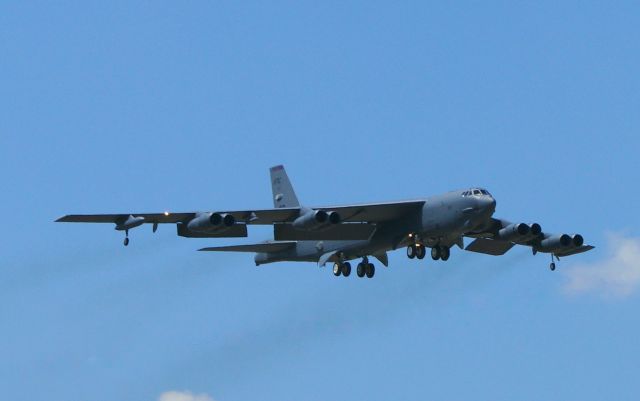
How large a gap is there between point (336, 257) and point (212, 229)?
7500 millimetres

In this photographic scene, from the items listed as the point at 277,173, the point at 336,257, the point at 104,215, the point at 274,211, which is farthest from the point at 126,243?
the point at 277,173

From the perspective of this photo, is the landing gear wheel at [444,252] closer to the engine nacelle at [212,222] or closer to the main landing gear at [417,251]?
the main landing gear at [417,251]

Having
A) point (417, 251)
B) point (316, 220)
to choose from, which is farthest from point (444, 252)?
point (316, 220)

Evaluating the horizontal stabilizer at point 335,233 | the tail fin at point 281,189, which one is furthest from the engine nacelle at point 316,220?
the tail fin at point 281,189

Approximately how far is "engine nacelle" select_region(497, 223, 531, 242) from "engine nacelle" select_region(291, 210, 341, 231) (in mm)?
9153

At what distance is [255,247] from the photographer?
65625mm

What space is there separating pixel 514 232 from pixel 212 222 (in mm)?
13654

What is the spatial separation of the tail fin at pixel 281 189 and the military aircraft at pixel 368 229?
13.6ft

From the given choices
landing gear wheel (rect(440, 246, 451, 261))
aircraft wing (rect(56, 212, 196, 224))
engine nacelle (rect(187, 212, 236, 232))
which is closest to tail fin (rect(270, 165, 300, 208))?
landing gear wheel (rect(440, 246, 451, 261))

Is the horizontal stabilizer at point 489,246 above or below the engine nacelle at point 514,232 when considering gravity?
below

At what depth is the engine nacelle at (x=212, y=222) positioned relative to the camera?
58.6m

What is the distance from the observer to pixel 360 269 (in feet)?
214

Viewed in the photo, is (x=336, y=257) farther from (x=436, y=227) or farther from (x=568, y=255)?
(x=568, y=255)

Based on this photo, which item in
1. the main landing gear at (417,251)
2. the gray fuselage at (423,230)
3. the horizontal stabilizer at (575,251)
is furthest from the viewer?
the horizontal stabilizer at (575,251)
